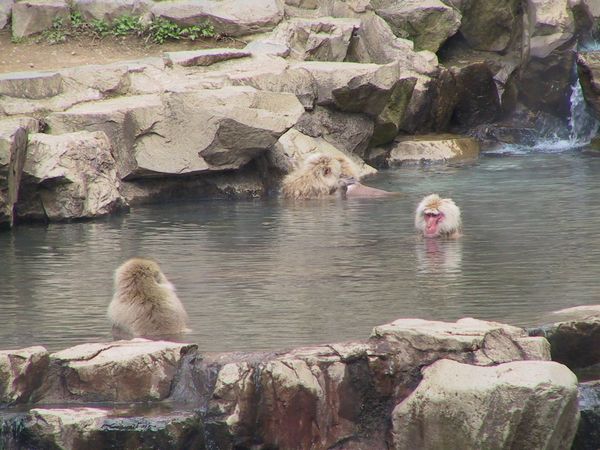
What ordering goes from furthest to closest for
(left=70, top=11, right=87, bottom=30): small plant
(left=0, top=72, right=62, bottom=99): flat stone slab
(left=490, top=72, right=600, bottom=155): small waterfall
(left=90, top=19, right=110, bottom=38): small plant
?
(left=490, top=72, right=600, bottom=155): small waterfall, (left=70, top=11, right=87, bottom=30): small plant, (left=90, top=19, right=110, bottom=38): small plant, (left=0, top=72, right=62, bottom=99): flat stone slab

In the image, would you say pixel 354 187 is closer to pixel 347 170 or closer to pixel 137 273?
pixel 347 170

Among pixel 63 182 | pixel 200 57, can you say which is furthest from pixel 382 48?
pixel 63 182

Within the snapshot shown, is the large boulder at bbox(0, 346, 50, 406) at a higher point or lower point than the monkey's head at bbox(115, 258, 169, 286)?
lower

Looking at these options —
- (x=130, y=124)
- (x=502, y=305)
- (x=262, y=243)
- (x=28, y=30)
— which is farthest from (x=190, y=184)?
(x=502, y=305)

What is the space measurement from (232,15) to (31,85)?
4108 millimetres

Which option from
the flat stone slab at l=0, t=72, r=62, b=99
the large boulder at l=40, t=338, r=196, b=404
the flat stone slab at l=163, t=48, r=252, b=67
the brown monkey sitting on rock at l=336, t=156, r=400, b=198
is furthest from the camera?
the flat stone slab at l=163, t=48, r=252, b=67

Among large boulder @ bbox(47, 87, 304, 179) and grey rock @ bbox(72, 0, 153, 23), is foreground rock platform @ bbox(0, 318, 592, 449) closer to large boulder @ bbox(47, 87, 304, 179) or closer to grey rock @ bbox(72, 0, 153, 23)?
large boulder @ bbox(47, 87, 304, 179)

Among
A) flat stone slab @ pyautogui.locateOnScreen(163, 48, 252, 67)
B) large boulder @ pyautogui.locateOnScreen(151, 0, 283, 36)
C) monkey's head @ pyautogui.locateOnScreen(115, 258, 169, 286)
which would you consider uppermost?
large boulder @ pyautogui.locateOnScreen(151, 0, 283, 36)

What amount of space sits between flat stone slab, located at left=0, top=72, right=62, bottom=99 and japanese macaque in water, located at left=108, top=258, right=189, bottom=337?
26.1ft

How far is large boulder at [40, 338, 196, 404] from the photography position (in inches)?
A: 229

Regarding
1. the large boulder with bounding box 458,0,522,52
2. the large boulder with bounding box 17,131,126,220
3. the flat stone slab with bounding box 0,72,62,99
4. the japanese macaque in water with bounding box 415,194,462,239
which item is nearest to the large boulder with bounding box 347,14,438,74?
the large boulder with bounding box 458,0,522,52

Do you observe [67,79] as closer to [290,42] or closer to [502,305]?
[290,42]

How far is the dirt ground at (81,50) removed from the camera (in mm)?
16906

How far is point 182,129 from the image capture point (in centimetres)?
1363
